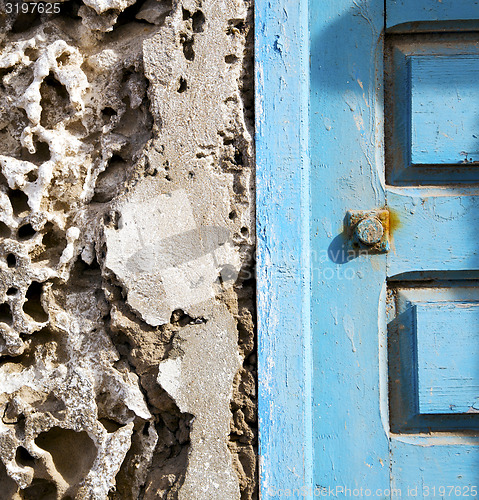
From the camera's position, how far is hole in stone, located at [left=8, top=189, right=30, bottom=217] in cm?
117

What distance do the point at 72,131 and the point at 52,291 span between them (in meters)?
0.40

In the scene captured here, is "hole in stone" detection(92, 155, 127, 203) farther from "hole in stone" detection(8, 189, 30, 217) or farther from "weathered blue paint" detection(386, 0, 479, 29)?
"weathered blue paint" detection(386, 0, 479, 29)

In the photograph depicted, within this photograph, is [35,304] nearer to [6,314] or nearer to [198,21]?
[6,314]

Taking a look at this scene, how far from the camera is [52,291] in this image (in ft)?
3.75

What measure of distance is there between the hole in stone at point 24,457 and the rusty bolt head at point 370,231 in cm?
94

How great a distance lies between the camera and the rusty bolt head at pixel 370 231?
112cm

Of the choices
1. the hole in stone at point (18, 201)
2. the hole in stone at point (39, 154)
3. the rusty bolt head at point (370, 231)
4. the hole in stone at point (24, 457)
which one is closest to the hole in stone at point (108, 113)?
the hole in stone at point (39, 154)

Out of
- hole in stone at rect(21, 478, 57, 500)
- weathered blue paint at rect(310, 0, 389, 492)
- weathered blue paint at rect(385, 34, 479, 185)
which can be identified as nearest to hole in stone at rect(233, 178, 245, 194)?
weathered blue paint at rect(310, 0, 389, 492)

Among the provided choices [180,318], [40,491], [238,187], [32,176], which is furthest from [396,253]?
[40,491]

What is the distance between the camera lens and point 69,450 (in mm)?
1124

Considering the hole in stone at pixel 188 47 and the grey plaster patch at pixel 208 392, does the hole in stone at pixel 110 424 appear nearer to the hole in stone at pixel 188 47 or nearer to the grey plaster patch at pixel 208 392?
the grey plaster patch at pixel 208 392

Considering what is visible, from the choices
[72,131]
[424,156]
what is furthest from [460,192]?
[72,131]

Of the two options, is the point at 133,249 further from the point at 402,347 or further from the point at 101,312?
the point at 402,347

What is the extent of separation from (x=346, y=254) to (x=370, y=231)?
0.27 ft
